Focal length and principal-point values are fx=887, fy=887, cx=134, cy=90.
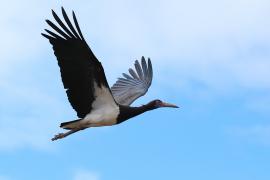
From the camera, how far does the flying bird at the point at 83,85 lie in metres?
17.4

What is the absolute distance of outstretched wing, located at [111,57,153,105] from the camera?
22.1 meters

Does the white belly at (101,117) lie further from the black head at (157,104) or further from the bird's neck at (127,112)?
the black head at (157,104)

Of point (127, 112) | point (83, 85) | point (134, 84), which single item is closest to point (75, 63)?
point (83, 85)

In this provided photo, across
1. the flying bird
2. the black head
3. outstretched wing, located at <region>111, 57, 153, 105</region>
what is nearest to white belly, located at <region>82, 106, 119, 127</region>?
the flying bird

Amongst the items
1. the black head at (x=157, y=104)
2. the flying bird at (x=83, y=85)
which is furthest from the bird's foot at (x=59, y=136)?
the black head at (x=157, y=104)

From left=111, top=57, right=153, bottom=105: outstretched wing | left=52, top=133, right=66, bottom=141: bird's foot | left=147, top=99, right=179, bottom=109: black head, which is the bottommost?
left=52, top=133, right=66, bottom=141: bird's foot

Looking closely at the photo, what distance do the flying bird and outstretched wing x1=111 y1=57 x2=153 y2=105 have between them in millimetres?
1934

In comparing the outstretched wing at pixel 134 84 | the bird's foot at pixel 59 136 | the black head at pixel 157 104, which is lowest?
the bird's foot at pixel 59 136

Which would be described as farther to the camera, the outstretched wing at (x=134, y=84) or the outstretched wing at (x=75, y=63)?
the outstretched wing at (x=134, y=84)

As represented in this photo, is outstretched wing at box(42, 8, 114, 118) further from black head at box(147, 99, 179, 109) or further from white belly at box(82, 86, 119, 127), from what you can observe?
black head at box(147, 99, 179, 109)

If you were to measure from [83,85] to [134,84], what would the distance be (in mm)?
5000

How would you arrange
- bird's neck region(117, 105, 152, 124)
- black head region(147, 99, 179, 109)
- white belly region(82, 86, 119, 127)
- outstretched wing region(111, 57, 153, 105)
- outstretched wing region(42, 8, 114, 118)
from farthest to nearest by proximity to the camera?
outstretched wing region(111, 57, 153, 105) < black head region(147, 99, 179, 109) < bird's neck region(117, 105, 152, 124) < white belly region(82, 86, 119, 127) < outstretched wing region(42, 8, 114, 118)

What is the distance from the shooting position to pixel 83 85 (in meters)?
18.1

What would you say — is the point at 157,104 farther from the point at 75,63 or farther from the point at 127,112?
the point at 75,63
